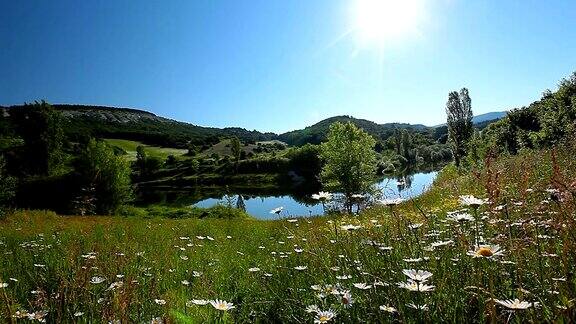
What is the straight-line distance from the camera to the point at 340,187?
45.5 metres

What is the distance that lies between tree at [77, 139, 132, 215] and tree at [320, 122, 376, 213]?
25515mm

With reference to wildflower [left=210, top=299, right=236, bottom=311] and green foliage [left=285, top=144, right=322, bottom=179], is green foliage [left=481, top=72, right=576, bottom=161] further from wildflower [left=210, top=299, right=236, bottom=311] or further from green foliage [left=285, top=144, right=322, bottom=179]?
green foliage [left=285, top=144, right=322, bottom=179]

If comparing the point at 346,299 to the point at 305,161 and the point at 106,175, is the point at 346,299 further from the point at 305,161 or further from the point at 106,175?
the point at 305,161

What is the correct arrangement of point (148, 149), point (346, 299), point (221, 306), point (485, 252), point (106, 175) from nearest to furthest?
1. point (485, 252)
2. point (346, 299)
3. point (221, 306)
4. point (106, 175)
5. point (148, 149)

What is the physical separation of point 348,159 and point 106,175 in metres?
29.6

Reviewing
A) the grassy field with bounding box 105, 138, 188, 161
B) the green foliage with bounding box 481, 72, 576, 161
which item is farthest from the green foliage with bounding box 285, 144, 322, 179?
the grassy field with bounding box 105, 138, 188, 161

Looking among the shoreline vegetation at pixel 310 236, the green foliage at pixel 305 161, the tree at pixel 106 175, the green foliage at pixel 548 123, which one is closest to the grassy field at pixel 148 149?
the shoreline vegetation at pixel 310 236

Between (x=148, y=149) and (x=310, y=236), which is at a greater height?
(x=148, y=149)

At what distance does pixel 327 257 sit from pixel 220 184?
4349 inches

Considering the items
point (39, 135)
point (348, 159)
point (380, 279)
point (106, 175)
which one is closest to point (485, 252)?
point (380, 279)

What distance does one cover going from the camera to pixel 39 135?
58.7m

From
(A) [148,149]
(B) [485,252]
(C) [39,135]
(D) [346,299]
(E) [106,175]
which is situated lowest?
(D) [346,299]

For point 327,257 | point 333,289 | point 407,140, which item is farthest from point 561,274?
point 407,140

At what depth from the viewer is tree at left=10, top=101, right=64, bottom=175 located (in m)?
58.9
